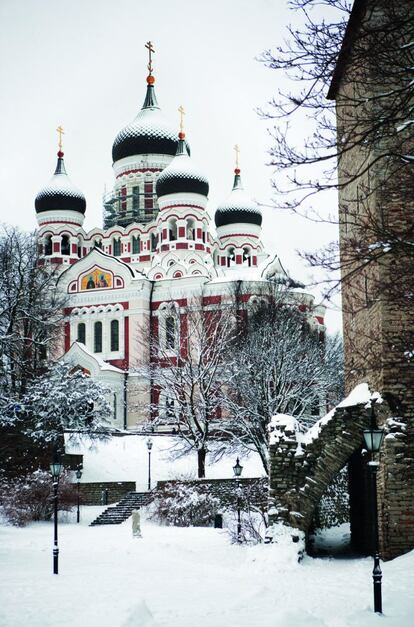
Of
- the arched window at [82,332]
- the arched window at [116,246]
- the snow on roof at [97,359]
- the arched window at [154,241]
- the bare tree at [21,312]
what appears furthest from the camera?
the arched window at [116,246]

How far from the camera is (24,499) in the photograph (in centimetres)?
2847

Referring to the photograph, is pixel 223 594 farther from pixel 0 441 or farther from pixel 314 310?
pixel 314 310

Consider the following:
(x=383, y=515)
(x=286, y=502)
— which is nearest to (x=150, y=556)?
(x=286, y=502)

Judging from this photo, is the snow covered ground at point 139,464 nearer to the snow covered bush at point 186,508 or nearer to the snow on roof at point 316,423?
the snow covered bush at point 186,508

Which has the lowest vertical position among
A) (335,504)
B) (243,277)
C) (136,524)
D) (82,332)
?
(136,524)

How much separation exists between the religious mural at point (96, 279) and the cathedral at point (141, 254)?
58mm

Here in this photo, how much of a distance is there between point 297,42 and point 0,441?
24.0 metres

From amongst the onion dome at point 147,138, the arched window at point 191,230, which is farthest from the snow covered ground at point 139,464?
the onion dome at point 147,138

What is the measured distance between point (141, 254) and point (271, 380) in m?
26.5

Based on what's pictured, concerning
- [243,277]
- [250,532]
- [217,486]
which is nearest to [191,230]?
[243,277]

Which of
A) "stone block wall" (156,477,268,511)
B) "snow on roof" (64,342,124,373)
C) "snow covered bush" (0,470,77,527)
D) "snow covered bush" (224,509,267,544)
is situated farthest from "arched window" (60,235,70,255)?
"snow covered bush" (224,509,267,544)

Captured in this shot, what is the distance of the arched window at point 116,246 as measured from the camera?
58812 mm

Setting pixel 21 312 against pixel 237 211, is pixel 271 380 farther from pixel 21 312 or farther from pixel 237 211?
pixel 237 211

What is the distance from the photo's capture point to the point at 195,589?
45.4 feet
